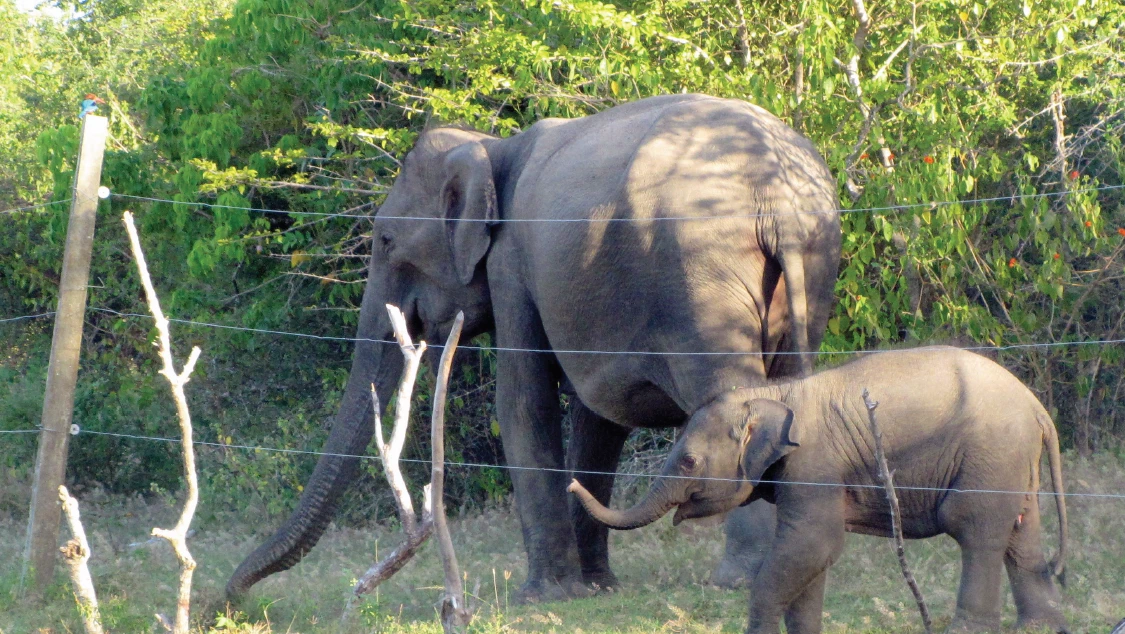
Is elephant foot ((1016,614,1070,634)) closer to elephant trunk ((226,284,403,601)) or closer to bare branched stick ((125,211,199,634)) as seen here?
bare branched stick ((125,211,199,634))

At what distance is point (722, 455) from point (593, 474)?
214 centimetres

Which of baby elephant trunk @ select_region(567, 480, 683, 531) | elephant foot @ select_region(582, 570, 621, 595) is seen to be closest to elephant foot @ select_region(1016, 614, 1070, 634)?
baby elephant trunk @ select_region(567, 480, 683, 531)

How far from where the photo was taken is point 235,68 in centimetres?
1046

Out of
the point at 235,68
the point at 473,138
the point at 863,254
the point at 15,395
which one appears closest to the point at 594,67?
the point at 473,138

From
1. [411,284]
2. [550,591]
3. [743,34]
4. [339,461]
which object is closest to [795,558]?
[550,591]

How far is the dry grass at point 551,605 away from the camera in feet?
19.9

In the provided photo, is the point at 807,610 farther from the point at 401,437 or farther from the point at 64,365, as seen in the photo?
the point at 64,365

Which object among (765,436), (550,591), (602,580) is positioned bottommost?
(602,580)

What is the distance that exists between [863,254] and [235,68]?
5.40m

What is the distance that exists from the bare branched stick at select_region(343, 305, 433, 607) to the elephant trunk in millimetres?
1969

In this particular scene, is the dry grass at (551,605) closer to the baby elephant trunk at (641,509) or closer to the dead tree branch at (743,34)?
the baby elephant trunk at (641,509)

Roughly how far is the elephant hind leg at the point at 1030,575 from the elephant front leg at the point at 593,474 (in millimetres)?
2523

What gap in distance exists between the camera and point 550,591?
6.93 meters

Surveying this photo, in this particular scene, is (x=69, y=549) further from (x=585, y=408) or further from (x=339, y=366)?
(x=339, y=366)
